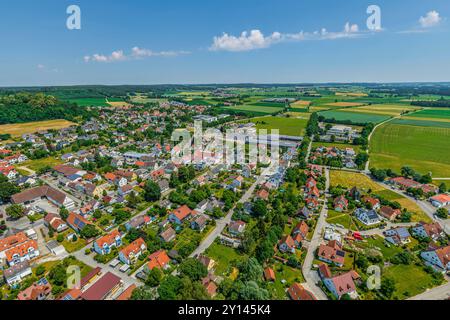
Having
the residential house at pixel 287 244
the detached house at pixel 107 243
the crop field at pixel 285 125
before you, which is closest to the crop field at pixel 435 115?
the crop field at pixel 285 125

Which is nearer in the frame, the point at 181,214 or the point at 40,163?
the point at 181,214

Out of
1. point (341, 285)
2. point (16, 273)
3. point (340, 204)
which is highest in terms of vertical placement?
point (340, 204)

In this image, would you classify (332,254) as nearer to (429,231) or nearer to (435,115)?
(429,231)

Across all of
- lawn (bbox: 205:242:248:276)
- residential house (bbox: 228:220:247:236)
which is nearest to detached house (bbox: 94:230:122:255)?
Answer: lawn (bbox: 205:242:248:276)

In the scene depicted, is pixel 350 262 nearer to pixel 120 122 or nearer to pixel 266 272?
pixel 266 272

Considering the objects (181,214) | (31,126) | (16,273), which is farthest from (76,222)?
(31,126)

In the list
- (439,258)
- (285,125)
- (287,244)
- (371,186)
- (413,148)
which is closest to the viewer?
(439,258)

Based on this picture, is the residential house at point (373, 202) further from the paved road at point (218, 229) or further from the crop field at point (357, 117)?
the crop field at point (357, 117)
